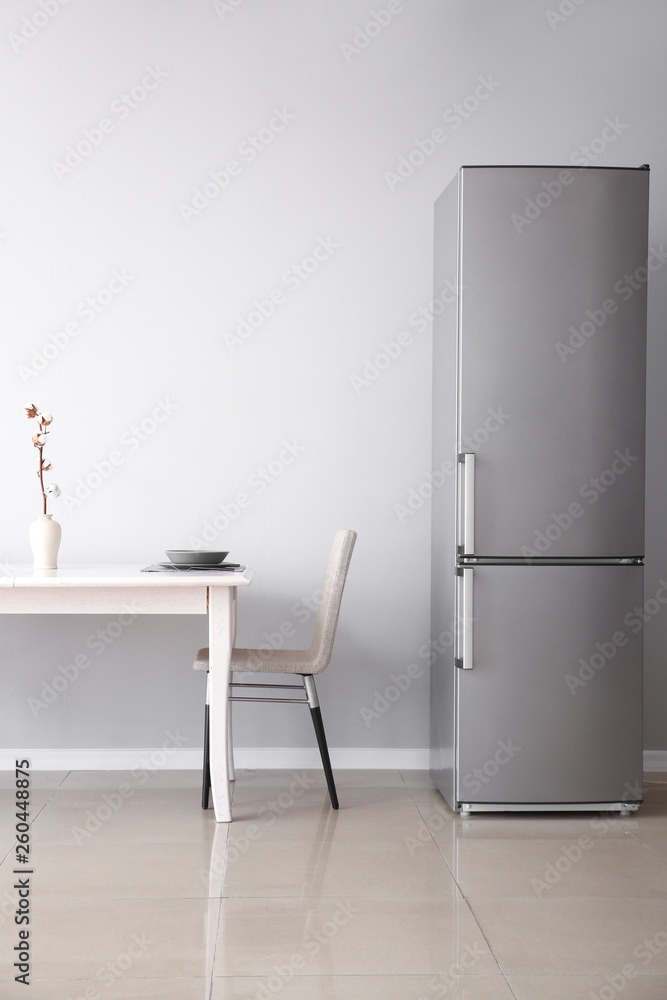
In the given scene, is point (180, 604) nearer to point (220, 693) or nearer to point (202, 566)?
point (202, 566)

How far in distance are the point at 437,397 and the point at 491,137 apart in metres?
1.10

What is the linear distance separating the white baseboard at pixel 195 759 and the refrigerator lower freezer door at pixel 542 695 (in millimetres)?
635

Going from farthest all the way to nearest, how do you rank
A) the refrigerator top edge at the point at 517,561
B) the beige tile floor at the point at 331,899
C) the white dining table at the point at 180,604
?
the refrigerator top edge at the point at 517,561 → the white dining table at the point at 180,604 → the beige tile floor at the point at 331,899

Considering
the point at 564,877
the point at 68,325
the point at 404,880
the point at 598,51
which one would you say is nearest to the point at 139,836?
the point at 404,880

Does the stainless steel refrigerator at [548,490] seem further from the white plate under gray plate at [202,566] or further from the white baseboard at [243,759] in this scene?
the white plate under gray plate at [202,566]

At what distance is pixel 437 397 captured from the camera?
11.4 ft

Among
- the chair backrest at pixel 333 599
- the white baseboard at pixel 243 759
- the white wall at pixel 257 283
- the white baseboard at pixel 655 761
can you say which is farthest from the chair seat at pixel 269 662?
the white baseboard at pixel 655 761

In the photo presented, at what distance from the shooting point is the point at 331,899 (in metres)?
2.35

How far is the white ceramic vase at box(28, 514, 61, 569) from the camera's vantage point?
319 cm

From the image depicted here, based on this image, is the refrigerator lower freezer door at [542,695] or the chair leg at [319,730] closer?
the refrigerator lower freezer door at [542,695]

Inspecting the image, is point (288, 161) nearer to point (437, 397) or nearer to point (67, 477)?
point (437, 397)

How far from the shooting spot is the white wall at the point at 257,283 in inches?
142

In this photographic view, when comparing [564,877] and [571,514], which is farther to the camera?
[571,514]

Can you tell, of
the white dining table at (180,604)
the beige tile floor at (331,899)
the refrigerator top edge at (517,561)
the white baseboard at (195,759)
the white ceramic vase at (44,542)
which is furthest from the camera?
the white baseboard at (195,759)
